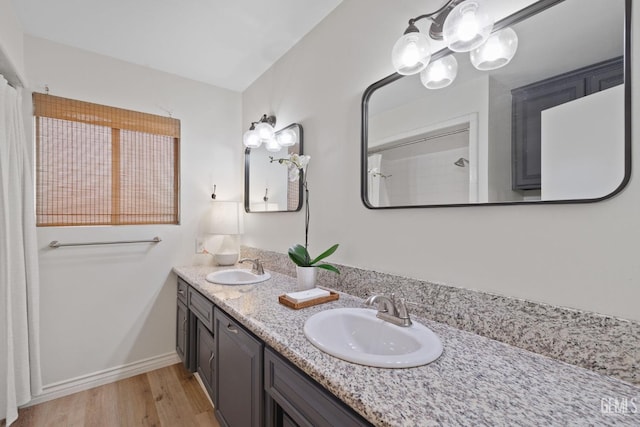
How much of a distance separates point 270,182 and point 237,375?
130cm

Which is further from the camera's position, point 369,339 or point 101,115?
point 101,115

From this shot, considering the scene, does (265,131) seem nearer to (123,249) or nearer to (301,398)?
(123,249)

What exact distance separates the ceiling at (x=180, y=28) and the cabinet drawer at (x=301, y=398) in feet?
5.67

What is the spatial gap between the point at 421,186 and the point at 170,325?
7.17 feet

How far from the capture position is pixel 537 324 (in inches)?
32.5

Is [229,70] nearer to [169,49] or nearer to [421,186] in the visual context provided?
[169,49]

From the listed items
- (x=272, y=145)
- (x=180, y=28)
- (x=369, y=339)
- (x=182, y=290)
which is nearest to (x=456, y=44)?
(x=369, y=339)

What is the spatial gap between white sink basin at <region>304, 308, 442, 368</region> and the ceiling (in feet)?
5.22

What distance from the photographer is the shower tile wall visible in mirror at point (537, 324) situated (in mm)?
696

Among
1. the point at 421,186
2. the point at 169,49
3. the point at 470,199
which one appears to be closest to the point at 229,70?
the point at 169,49

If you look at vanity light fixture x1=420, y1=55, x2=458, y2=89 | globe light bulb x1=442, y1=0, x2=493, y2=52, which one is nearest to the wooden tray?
vanity light fixture x1=420, y1=55, x2=458, y2=89

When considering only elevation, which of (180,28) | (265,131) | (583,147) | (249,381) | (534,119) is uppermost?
(180,28)

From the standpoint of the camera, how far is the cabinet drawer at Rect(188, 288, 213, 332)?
1.58m

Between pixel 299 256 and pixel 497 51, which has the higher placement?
pixel 497 51
